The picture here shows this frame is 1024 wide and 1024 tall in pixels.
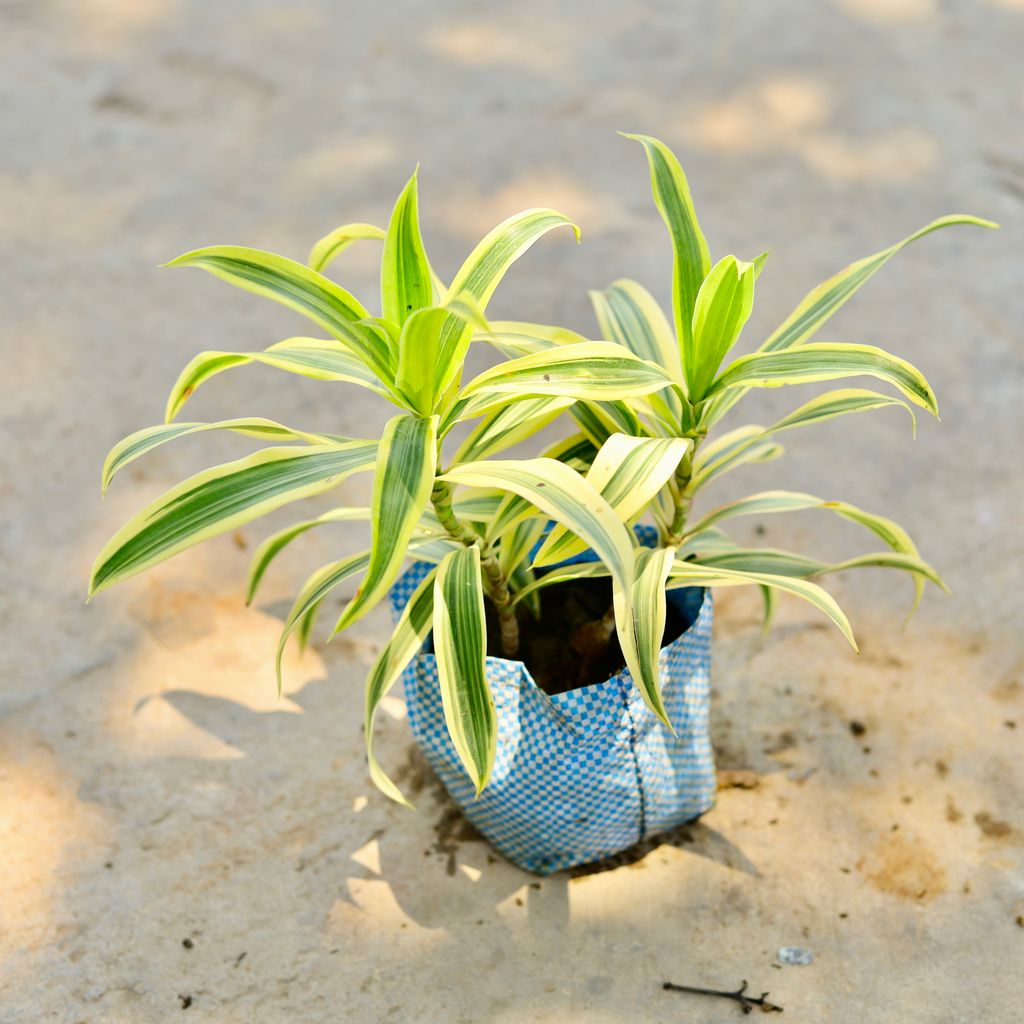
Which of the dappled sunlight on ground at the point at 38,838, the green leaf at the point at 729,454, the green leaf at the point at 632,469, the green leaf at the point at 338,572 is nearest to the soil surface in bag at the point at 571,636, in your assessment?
the green leaf at the point at 338,572

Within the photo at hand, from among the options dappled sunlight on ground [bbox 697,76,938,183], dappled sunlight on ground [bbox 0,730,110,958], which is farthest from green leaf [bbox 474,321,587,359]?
dappled sunlight on ground [bbox 697,76,938,183]

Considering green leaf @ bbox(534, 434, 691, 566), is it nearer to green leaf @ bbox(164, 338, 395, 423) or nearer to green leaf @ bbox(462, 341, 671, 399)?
green leaf @ bbox(462, 341, 671, 399)

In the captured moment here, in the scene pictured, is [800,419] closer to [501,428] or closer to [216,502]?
[501,428]

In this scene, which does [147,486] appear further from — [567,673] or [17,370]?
[567,673]

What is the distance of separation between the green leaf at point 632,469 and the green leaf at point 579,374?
8 centimetres

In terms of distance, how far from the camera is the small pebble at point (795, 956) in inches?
63.2

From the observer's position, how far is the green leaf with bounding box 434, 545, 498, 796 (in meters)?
1.32

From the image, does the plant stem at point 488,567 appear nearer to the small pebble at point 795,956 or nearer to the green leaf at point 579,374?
the green leaf at point 579,374

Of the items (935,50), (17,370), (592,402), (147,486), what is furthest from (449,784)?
(935,50)

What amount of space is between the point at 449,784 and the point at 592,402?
0.60 meters

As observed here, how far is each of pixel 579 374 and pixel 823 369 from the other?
290 mm

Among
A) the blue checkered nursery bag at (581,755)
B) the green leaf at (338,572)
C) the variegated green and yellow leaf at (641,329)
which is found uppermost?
the variegated green and yellow leaf at (641,329)

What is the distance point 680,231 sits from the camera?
1.42 metres

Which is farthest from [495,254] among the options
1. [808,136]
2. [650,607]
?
[808,136]
